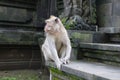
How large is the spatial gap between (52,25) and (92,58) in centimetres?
124

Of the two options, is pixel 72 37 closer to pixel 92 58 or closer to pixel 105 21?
pixel 92 58

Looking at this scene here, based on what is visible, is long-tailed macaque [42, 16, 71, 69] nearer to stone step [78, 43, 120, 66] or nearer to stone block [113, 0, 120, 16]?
stone step [78, 43, 120, 66]

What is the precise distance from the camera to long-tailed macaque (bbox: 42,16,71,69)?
481cm

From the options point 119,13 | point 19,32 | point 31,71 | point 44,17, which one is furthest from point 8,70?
point 119,13

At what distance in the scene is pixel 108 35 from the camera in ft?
20.8

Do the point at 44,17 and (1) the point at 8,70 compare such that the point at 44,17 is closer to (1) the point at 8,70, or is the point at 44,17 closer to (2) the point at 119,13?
(1) the point at 8,70

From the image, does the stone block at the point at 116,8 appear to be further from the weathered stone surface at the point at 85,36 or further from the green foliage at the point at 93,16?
the weathered stone surface at the point at 85,36

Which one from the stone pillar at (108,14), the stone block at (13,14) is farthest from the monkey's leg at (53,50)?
the stone block at (13,14)

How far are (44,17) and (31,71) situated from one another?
6.59 feet

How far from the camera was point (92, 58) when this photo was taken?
216 inches

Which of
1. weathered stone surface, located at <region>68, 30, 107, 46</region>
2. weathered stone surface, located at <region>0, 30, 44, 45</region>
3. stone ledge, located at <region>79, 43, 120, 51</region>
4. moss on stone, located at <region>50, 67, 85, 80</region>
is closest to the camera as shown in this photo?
moss on stone, located at <region>50, 67, 85, 80</region>

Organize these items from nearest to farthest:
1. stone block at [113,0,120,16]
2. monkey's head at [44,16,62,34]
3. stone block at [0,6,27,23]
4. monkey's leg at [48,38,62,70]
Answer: monkey's head at [44,16,62,34]
monkey's leg at [48,38,62,70]
stone block at [113,0,120,16]
stone block at [0,6,27,23]

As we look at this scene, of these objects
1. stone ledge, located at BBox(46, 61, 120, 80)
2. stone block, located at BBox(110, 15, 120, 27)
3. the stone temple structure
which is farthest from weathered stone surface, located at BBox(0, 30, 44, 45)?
stone ledge, located at BBox(46, 61, 120, 80)

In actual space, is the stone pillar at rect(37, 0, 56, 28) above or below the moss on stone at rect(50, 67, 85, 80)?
above
